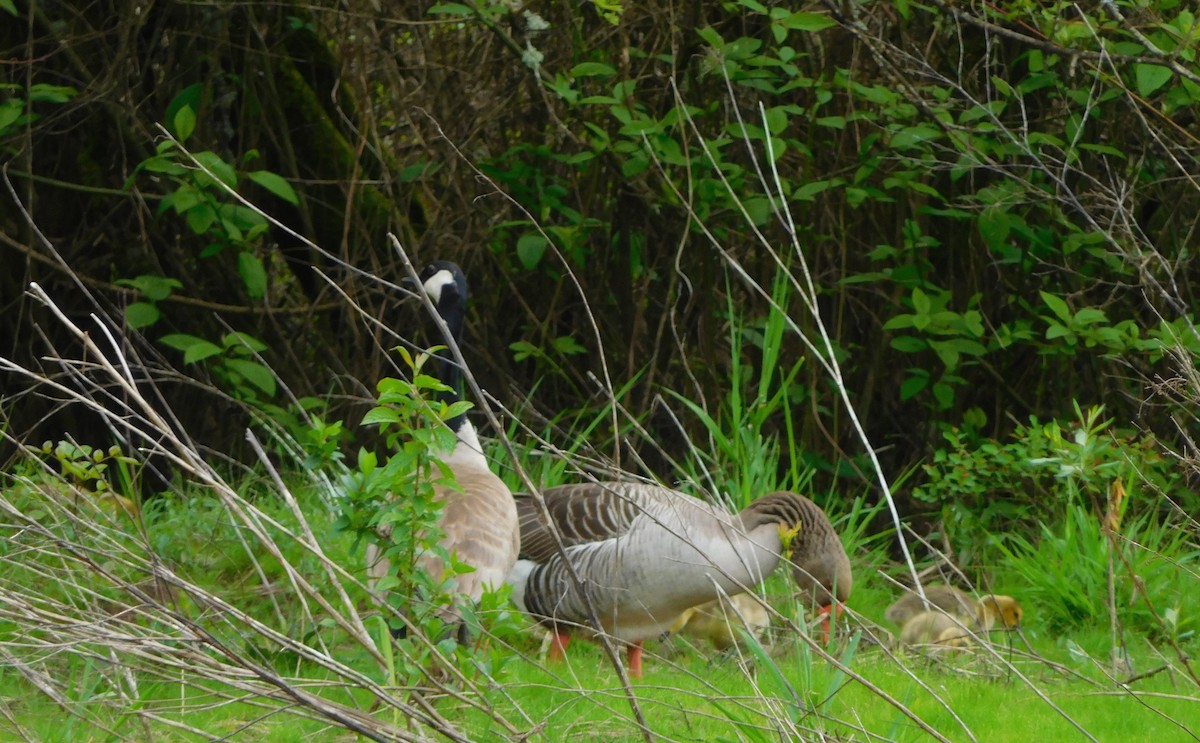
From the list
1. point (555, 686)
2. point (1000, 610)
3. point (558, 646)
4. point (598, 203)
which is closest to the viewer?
point (555, 686)

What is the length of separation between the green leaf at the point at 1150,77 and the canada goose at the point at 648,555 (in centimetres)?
208

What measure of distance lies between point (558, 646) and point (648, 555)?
51cm

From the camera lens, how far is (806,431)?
8562 millimetres

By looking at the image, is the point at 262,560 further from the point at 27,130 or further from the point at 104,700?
the point at 27,130

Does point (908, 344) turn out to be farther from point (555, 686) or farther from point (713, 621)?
point (555, 686)

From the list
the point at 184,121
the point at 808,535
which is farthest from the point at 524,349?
the point at 808,535

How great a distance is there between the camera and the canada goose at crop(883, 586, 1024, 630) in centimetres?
567

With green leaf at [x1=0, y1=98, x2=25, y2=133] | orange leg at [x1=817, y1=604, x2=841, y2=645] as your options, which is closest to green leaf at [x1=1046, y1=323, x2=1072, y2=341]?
orange leg at [x1=817, y1=604, x2=841, y2=645]

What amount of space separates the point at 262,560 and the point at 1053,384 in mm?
5322

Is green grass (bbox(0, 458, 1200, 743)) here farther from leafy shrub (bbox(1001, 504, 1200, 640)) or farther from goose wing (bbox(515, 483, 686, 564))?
goose wing (bbox(515, 483, 686, 564))

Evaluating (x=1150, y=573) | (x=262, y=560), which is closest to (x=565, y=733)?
(x=262, y=560)

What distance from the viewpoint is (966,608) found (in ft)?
18.7

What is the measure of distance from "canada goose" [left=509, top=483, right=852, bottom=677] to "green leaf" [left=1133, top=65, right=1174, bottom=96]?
2.08m

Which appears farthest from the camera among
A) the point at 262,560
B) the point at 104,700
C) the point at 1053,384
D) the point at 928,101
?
the point at 1053,384
